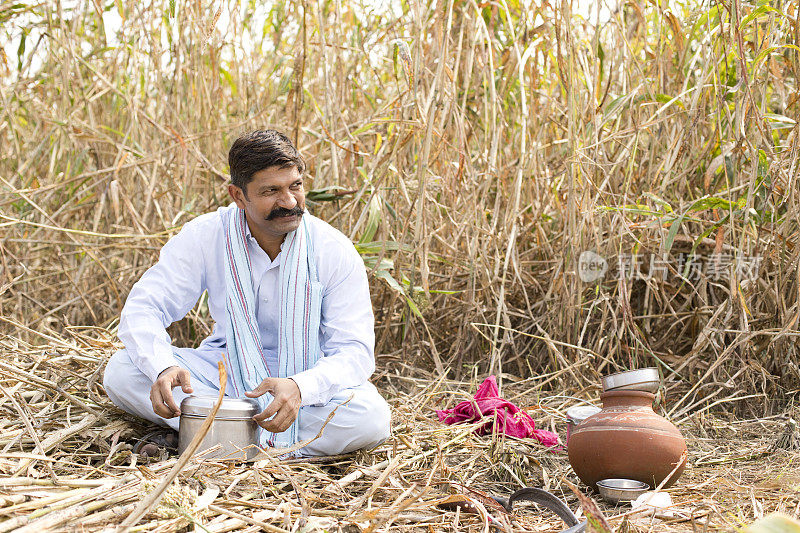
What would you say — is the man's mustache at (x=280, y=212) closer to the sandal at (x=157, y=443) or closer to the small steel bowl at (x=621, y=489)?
the sandal at (x=157, y=443)

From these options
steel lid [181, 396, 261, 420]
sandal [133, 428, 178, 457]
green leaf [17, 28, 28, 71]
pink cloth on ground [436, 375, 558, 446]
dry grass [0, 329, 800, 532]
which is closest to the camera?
dry grass [0, 329, 800, 532]

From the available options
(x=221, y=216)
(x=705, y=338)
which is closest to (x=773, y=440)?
→ (x=705, y=338)

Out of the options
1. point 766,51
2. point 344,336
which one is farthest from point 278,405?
point 766,51

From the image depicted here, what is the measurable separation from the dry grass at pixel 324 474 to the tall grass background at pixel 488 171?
0.29m

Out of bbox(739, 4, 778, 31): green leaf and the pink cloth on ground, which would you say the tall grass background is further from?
the pink cloth on ground

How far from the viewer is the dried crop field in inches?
104

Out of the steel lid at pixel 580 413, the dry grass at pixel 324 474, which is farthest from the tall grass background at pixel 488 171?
the steel lid at pixel 580 413

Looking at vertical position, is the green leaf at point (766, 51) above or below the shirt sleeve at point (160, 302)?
above

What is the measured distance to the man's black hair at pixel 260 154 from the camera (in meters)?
2.36

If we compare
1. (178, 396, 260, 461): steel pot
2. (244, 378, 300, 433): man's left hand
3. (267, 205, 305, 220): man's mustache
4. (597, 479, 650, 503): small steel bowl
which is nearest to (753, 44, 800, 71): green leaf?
(597, 479, 650, 503): small steel bowl

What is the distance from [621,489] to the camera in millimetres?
2055

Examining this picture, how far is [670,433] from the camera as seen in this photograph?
2.16 meters

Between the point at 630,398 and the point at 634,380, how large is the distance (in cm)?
6

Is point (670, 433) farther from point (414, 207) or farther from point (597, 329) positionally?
point (414, 207)
